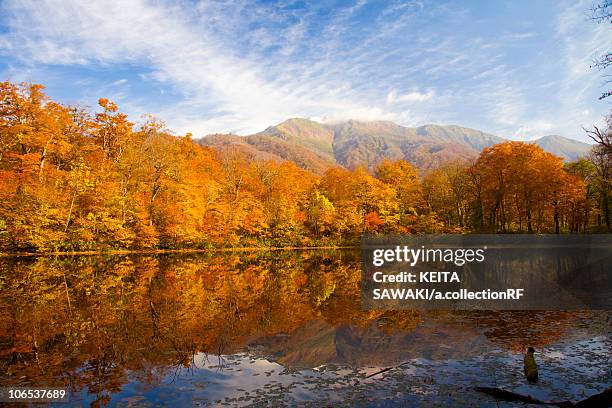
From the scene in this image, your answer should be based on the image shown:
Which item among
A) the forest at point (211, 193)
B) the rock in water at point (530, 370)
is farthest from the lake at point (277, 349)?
the forest at point (211, 193)

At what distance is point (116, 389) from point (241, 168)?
45737 mm

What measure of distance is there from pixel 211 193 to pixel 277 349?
3738 cm

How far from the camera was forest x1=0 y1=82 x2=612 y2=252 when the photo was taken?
3372 centimetres

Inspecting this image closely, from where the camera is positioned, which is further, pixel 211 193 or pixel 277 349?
pixel 211 193

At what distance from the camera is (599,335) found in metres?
11.1

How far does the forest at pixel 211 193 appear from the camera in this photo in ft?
111

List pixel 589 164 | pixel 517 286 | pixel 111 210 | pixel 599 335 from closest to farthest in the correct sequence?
pixel 599 335, pixel 517 286, pixel 111 210, pixel 589 164

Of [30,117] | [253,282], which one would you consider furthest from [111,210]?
[253,282]

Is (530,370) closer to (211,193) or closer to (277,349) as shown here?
(277,349)

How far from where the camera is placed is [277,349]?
10359 mm

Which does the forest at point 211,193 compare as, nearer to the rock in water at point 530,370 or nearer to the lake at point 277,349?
the lake at point 277,349

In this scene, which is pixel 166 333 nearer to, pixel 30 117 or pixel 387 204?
pixel 30 117

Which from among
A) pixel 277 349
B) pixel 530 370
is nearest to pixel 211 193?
pixel 277 349

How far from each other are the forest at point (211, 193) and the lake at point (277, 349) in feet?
62.5
